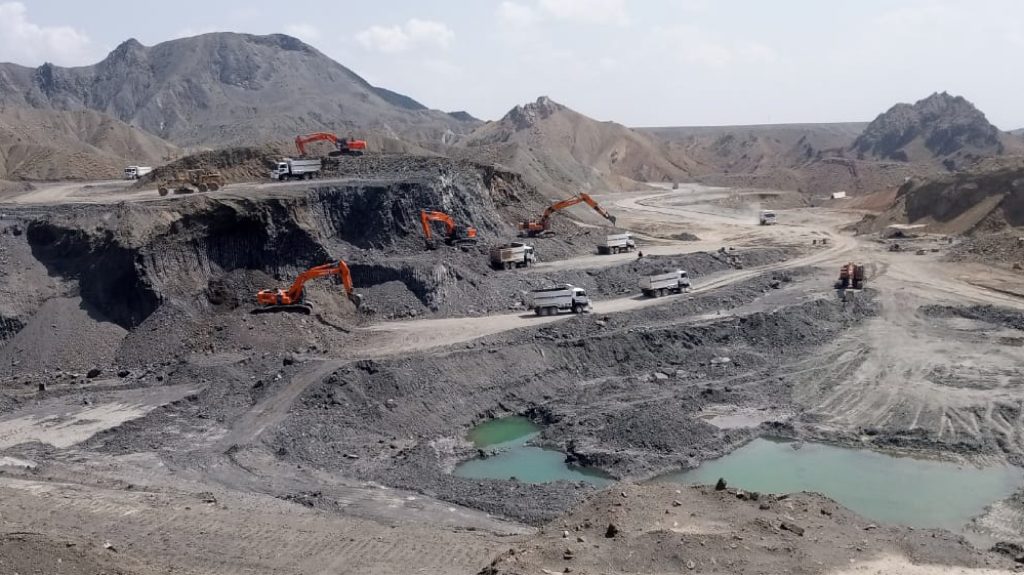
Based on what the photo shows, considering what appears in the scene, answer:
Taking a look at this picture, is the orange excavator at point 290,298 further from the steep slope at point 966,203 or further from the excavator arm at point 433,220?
the steep slope at point 966,203

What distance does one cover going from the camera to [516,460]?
22.2 metres

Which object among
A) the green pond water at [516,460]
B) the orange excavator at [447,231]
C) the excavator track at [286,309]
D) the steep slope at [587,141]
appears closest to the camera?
the green pond water at [516,460]

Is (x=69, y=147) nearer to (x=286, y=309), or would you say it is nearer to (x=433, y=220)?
(x=433, y=220)

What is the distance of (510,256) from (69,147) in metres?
49.1

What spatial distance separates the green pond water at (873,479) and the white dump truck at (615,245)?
2102 cm

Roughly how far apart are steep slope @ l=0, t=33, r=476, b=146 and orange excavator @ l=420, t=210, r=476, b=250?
3049 inches

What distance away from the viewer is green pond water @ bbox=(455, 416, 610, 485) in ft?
68.8

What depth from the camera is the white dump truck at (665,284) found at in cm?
3447

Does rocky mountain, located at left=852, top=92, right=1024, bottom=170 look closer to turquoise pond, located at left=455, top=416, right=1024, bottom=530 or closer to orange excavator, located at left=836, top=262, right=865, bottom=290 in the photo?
orange excavator, located at left=836, top=262, right=865, bottom=290

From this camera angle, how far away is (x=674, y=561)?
1290 centimetres

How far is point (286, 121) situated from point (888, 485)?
10563cm

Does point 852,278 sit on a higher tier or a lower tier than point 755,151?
lower

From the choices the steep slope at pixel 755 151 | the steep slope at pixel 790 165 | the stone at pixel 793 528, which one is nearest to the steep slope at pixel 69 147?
the stone at pixel 793 528

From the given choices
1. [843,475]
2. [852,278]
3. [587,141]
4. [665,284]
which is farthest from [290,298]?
[587,141]
